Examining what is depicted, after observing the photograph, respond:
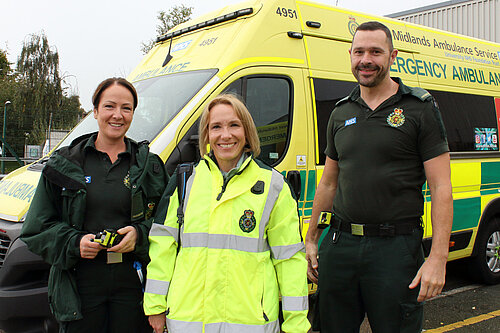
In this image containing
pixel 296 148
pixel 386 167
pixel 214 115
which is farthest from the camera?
pixel 296 148

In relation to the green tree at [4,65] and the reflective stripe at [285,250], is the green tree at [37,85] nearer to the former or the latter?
the green tree at [4,65]

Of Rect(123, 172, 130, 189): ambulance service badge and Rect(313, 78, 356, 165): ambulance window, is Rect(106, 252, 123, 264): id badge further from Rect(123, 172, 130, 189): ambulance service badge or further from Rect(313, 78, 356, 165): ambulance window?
Rect(313, 78, 356, 165): ambulance window

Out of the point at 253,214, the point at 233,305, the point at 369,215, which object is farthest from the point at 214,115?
the point at 369,215

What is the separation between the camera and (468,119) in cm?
504

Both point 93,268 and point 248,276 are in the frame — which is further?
point 93,268

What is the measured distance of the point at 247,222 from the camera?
6.33 feet

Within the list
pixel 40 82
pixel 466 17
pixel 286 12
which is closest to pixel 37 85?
pixel 40 82

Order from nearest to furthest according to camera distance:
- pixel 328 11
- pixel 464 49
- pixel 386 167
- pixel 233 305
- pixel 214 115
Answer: pixel 233 305 → pixel 214 115 → pixel 386 167 → pixel 328 11 → pixel 464 49

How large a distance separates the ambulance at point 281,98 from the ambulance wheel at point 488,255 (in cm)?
3

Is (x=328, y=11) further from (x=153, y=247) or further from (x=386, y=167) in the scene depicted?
(x=153, y=247)

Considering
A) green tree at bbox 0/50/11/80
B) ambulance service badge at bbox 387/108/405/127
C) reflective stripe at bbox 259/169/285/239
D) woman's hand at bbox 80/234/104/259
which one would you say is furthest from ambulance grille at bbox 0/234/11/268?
green tree at bbox 0/50/11/80

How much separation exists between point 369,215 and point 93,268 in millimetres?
1416

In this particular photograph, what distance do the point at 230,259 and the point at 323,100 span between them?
2.44m

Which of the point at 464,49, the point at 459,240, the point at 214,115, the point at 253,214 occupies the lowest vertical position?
the point at 459,240
